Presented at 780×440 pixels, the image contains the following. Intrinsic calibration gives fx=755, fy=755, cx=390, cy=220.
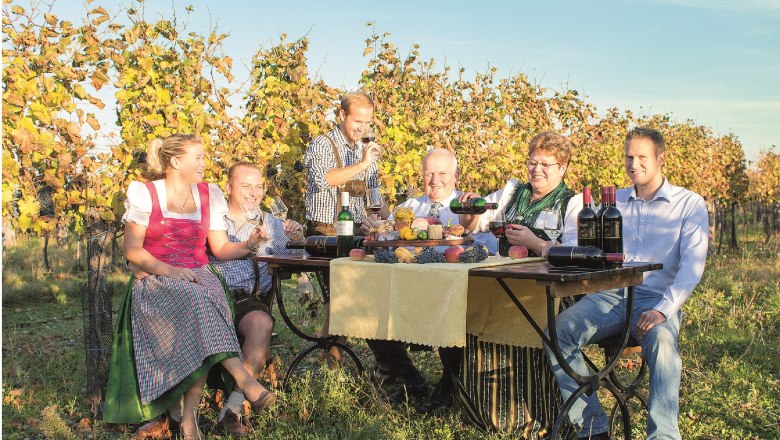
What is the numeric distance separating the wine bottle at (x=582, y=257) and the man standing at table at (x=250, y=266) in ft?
5.36

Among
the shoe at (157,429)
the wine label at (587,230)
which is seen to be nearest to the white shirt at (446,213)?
the wine label at (587,230)

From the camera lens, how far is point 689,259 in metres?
3.55

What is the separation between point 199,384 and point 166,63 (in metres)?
2.38

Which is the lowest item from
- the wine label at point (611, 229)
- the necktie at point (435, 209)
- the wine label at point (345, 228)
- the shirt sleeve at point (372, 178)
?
the wine label at point (345, 228)

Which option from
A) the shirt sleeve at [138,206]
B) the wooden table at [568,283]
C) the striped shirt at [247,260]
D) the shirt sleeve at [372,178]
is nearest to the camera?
the wooden table at [568,283]

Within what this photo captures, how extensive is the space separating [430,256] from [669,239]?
121 cm

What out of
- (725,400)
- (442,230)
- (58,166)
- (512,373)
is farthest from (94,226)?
(725,400)

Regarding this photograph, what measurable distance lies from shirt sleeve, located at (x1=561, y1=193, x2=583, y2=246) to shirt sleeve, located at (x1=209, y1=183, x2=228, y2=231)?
188cm

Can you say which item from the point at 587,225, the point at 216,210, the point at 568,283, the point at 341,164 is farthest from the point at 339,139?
the point at 568,283

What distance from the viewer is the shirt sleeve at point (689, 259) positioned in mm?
3459

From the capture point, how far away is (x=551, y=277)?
9.37 feet

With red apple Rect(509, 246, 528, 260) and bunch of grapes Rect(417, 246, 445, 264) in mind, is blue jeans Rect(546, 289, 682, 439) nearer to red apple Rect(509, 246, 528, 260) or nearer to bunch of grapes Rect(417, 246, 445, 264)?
red apple Rect(509, 246, 528, 260)

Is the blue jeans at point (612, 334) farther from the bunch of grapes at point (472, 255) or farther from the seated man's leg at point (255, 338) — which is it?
the seated man's leg at point (255, 338)

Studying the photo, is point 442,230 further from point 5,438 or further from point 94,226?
point 5,438
